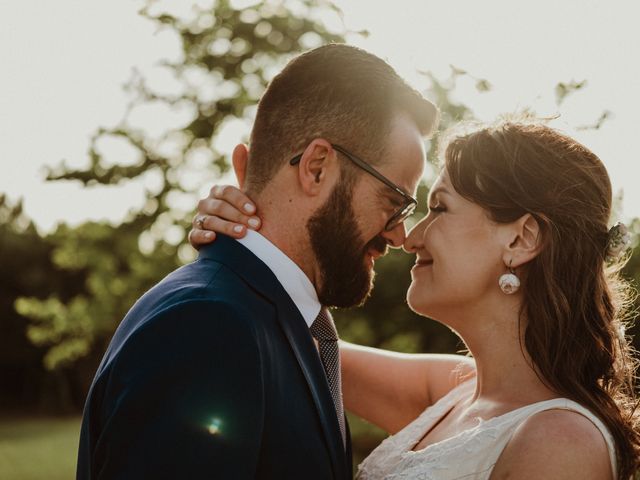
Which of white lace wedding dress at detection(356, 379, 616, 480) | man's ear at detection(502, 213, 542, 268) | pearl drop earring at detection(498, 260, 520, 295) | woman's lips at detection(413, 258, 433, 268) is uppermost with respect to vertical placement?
man's ear at detection(502, 213, 542, 268)

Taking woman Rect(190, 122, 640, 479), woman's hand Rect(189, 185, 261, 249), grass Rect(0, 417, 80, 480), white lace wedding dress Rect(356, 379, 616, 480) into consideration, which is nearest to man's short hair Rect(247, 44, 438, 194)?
woman's hand Rect(189, 185, 261, 249)

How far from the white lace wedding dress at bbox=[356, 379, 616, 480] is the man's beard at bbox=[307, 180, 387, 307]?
646 mm

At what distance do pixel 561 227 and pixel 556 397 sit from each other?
631mm

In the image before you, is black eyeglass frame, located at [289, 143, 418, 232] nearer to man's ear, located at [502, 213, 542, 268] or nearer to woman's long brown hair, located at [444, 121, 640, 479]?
woman's long brown hair, located at [444, 121, 640, 479]

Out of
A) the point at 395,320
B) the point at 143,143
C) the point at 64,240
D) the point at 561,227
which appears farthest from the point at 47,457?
the point at 561,227

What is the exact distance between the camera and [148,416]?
2.11 metres

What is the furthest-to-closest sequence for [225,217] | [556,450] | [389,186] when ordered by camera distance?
1. [389,186]
2. [225,217]
3. [556,450]

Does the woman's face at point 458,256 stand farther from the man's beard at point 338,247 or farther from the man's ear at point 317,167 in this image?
the man's ear at point 317,167

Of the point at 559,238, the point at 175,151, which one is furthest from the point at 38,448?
the point at 559,238

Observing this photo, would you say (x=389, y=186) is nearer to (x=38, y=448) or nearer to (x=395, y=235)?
(x=395, y=235)

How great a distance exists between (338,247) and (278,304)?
18.7 inches

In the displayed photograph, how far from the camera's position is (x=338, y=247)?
302 centimetres

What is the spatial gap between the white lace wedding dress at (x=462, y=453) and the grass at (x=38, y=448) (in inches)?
593

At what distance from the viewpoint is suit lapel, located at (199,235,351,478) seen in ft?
8.31
